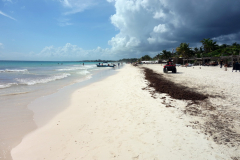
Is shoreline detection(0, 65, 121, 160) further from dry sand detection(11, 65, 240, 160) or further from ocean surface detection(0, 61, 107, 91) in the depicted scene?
ocean surface detection(0, 61, 107, 91)

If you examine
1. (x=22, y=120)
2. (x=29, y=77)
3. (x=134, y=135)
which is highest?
(x=29, y=77)

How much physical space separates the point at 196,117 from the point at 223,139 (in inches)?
58.1

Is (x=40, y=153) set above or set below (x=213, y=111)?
below

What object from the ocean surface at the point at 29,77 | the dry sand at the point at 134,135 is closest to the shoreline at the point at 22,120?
the dry sand at the point at 134,135

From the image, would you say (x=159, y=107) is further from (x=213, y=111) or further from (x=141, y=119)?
(x=213, y=111)

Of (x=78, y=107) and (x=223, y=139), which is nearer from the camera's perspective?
(x=223, y=139)

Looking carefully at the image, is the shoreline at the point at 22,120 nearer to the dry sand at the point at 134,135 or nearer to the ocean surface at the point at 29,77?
the dry sand at the point at 134,135

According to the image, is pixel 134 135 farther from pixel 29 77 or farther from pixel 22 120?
pixel 29 77

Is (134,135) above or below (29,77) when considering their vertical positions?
below

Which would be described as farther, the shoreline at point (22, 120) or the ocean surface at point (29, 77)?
the ocean surface at point (29, 77)

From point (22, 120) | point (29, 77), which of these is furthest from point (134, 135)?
point (29, 77)

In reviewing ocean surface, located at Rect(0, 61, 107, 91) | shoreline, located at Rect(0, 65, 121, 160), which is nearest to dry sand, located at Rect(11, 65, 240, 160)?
shoreline, located at Rect(0, 65, 121, 160)

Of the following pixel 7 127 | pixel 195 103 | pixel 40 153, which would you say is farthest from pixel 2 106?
pixel 195 103

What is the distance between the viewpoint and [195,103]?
6.77 meters
